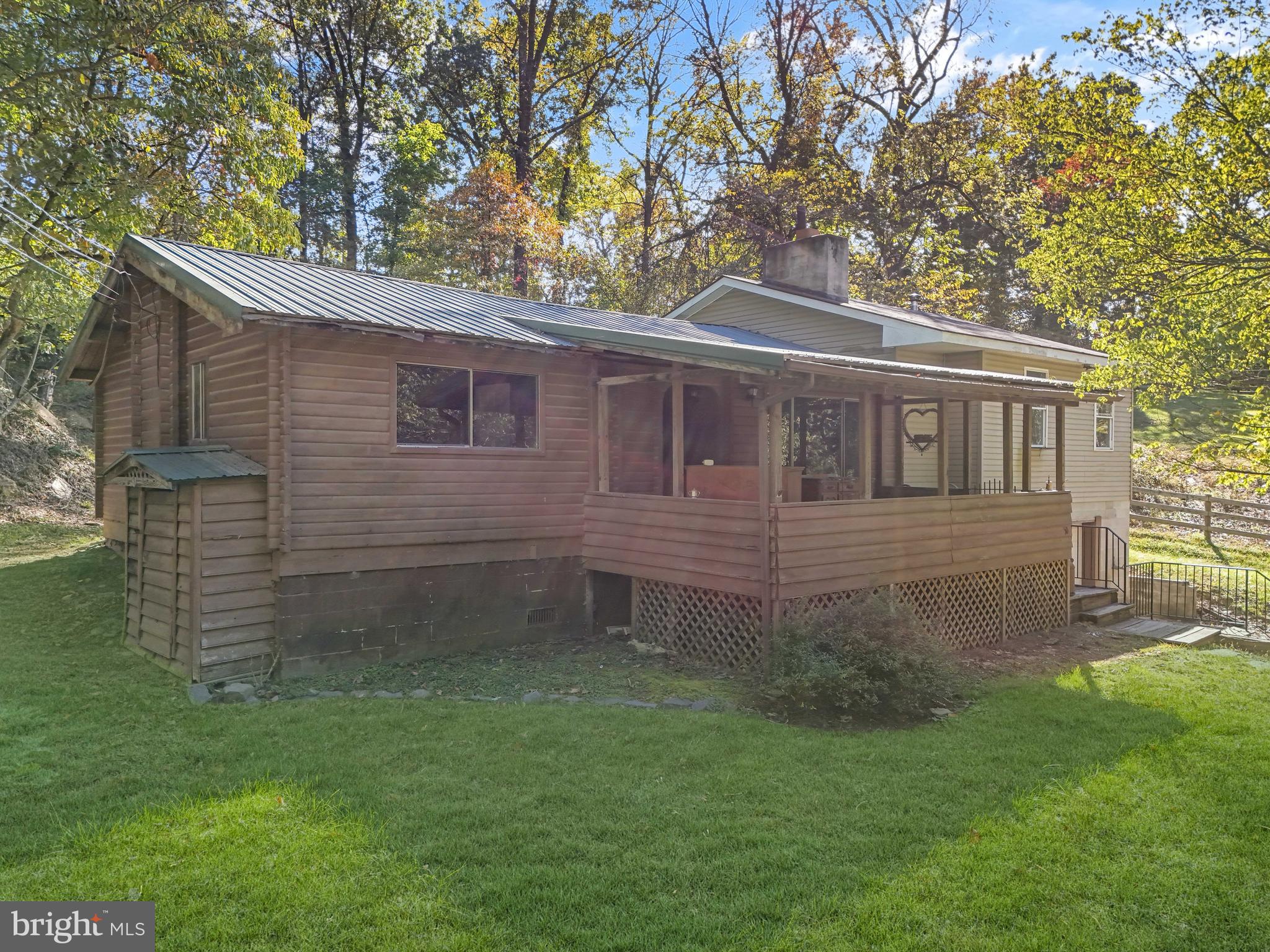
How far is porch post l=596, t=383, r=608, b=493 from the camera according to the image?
35.5 feet

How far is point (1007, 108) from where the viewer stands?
82.4ft

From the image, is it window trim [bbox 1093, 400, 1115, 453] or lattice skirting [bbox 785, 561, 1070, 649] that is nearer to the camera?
lattice skirting [bbox 785, 561, 1070, 649]

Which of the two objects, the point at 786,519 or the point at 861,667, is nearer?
the point at 861,667

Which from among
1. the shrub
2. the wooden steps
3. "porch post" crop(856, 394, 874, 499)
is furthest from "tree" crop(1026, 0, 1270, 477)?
the wooden steps

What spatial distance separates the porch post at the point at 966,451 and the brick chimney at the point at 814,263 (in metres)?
3.59

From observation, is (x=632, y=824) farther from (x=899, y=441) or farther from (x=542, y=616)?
(x=899, y=441)

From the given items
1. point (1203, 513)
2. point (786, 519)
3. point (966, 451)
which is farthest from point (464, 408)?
point (1203, 513)

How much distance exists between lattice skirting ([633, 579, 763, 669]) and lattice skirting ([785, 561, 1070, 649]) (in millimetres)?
701

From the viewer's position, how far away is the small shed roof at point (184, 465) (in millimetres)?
7980

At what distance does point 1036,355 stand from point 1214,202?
665 cm

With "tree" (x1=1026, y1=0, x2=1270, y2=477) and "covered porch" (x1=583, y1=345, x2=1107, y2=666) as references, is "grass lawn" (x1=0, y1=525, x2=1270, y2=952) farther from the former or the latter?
"tree" (x1=1026, y1=0, x2=1270, y2=477)

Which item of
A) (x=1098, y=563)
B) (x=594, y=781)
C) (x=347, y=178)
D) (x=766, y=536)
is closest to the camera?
(x=594, y=781)

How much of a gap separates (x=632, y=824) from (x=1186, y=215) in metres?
8.72

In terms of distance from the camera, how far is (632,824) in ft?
15.8
